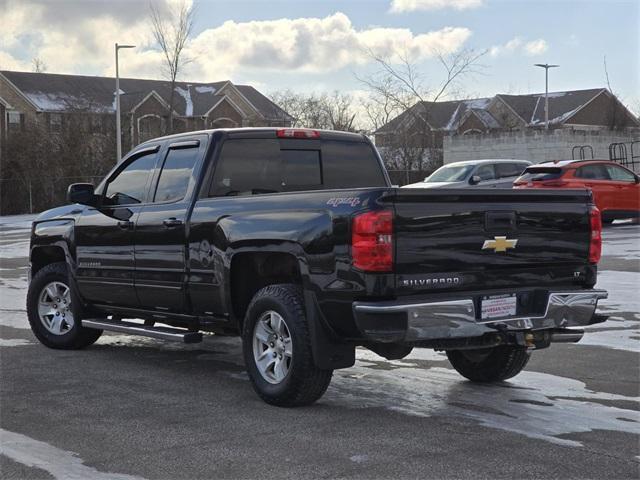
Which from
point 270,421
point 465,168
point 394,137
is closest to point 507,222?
point 270,421

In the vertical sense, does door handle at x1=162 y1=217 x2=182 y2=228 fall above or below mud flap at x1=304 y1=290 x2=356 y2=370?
above

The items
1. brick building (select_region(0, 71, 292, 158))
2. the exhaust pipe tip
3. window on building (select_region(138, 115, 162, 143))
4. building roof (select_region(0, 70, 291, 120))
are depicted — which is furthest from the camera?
building roof (select_region(0, 70, 291, 120))

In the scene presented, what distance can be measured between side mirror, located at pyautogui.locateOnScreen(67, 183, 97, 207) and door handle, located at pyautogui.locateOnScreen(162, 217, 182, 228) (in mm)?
1184

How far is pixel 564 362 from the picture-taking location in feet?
25.6

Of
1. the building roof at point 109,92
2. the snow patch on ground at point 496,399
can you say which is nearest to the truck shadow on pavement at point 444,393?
the snow patch on ground at point 496,399

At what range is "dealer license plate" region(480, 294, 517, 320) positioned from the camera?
574 centimetres

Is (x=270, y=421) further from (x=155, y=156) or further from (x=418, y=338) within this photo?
(x=155, y=156)

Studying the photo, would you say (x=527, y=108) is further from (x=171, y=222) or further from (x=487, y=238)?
(x=487, y=238)

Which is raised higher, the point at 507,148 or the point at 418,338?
the point at 507,148

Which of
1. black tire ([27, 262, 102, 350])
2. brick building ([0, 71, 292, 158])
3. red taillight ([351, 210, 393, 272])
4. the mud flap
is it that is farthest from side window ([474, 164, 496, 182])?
brick building ([0, 71, 292, 158])

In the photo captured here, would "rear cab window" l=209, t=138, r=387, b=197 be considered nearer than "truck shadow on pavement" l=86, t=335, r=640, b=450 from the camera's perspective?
No

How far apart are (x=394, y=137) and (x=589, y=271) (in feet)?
134

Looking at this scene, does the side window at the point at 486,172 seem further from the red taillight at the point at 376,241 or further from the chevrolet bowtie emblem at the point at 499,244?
the red taillight at the point at 376,241

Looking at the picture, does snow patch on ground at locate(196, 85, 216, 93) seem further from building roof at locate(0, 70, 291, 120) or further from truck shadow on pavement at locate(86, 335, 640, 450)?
truck shadow on pavement at locate(86, 335, 640, 450)
